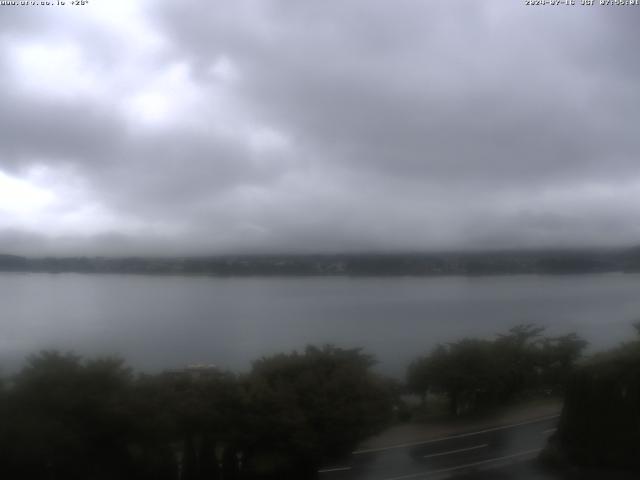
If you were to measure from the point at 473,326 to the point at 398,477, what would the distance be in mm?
2710

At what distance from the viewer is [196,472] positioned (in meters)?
7.01

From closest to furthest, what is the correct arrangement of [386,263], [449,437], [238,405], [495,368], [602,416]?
1. [238,405]
2. [449,437]
3. [602,416]
4. [495,368]
5. [386,263]

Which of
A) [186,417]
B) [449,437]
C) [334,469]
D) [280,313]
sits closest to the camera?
[186,417]

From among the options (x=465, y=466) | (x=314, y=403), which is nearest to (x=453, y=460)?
(x=465, y=466)

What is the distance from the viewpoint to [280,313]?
937 centimetres

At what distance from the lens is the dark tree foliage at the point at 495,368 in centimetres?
828

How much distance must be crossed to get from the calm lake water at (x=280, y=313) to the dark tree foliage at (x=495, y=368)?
211 millimetres

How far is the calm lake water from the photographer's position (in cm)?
761

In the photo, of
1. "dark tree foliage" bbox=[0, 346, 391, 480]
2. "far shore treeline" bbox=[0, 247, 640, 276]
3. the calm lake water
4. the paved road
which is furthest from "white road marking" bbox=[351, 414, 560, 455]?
"far shore treeline" bbox=[0, 247, 640, 276]

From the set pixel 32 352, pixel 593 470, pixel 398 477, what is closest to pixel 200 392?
pixel 32 352

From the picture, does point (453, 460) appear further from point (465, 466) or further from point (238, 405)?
point (238, 405)

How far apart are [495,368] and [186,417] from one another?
4.41 m

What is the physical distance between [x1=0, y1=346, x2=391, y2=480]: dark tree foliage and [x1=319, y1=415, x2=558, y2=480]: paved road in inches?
11.6

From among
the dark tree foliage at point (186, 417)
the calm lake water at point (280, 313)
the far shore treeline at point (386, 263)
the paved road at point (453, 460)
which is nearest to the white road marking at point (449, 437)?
the paved road at point (453, 460)
